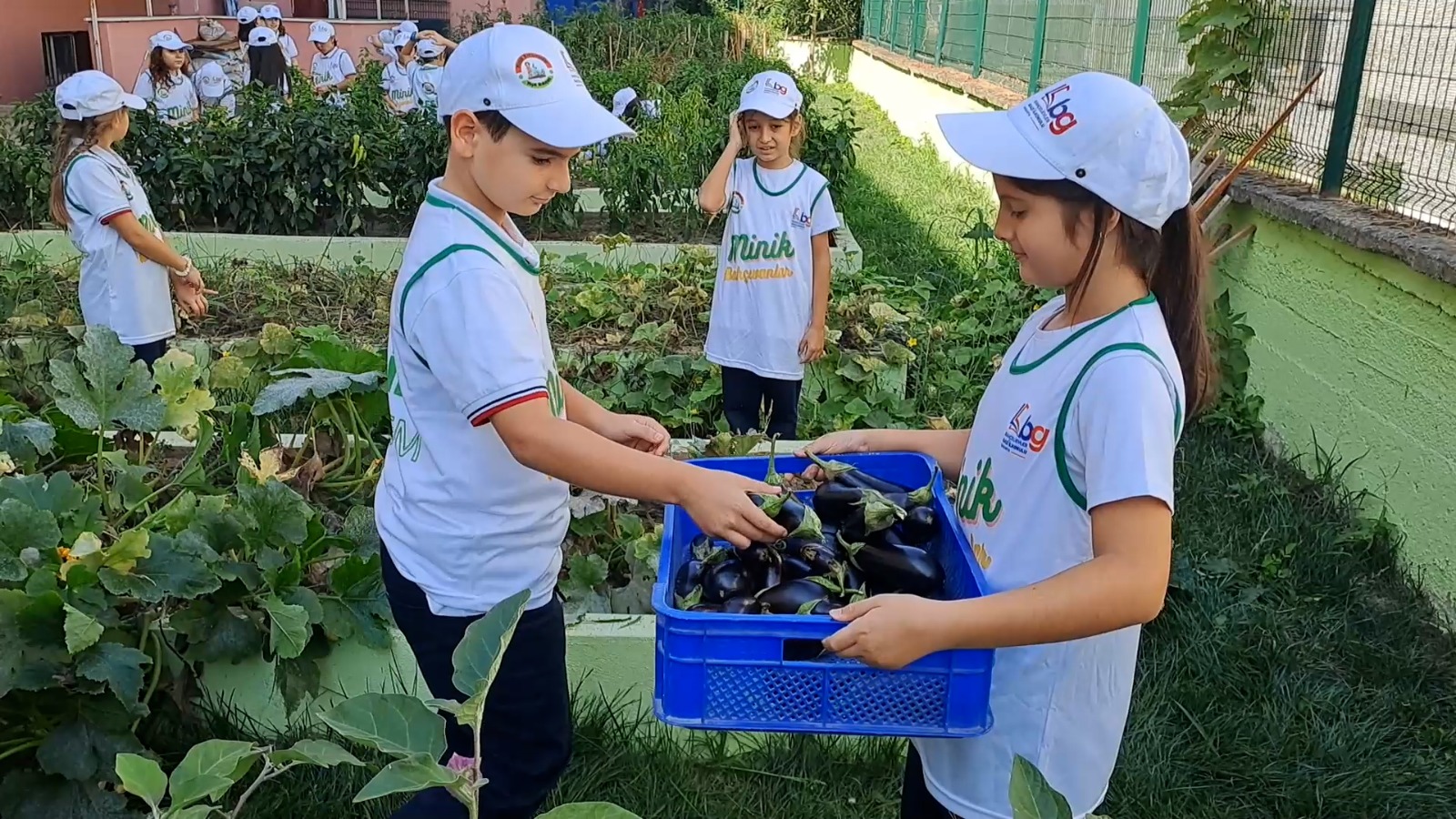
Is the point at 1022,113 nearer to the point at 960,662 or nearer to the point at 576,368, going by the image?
the point at 960,662

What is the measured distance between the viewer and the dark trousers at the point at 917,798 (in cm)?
210

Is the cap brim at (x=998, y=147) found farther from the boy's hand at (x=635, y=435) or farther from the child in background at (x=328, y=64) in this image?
the child in background at (x=328, y=64)

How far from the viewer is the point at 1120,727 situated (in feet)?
6.06

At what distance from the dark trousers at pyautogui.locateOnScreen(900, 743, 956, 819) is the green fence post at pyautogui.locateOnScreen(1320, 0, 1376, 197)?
3799 millimetres

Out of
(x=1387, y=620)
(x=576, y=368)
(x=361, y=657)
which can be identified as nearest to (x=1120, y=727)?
(x=361, y=657)

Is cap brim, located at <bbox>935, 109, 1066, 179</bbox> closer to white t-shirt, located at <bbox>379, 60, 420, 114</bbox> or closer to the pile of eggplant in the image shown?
the pile of eggplant

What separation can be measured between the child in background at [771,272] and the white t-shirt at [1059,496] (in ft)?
7.70

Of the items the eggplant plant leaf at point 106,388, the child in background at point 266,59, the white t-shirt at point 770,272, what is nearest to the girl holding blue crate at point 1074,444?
the eggplant plant leaf at point 106,388

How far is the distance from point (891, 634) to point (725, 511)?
366 mm

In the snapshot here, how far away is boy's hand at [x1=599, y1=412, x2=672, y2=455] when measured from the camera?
2.35 metres

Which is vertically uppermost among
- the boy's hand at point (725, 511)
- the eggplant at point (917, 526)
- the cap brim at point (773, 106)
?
the cap brim at point (773, 106)

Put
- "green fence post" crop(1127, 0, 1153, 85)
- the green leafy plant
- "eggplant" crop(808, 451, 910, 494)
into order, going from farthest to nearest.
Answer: "green fence post" crop(1127, 0, 1153, 85) < "eggplant" crop(808, 451, 910, 494) < the green leafy plant

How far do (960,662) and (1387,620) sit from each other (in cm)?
265

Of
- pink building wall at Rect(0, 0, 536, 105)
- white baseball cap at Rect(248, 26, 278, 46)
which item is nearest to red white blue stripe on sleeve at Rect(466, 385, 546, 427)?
white baseball cap at Rect(248, 26, 278, 46)
